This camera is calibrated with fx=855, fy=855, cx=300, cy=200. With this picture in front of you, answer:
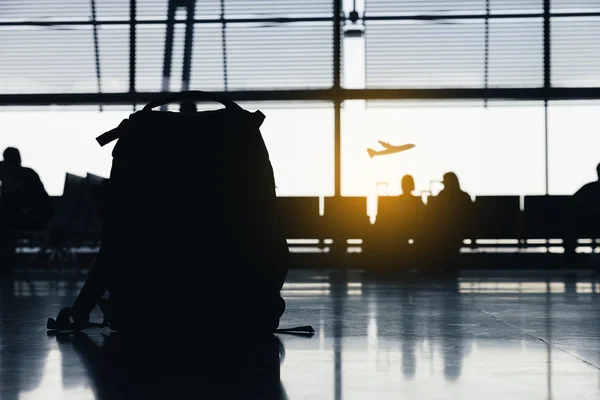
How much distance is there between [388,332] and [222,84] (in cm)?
879

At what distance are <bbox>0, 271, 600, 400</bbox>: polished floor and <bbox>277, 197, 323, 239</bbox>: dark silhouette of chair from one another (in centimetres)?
593

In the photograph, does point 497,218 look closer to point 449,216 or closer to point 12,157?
point 449,216

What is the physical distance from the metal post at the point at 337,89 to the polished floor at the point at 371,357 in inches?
264

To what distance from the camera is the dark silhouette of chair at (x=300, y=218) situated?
10.6 metres

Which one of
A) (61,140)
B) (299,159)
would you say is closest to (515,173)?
(299,159)

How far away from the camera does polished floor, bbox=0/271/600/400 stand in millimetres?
1980

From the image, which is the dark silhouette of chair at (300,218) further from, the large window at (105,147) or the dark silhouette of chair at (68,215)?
the dark silhouette of chair at (68,215)

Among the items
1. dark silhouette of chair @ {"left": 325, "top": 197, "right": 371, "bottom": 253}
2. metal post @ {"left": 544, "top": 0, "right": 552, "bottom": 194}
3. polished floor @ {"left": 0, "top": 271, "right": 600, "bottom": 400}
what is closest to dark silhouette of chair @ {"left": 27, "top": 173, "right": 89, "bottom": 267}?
dark silhouette of chair @ {"left": 325, "top": 197, "right": 371, "bottom": 253}

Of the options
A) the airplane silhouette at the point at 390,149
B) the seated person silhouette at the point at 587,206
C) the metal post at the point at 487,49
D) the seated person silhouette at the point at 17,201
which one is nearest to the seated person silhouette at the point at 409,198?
the airplane silhouette at the point at 390,149

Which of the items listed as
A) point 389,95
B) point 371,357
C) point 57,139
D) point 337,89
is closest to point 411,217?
point 389,95

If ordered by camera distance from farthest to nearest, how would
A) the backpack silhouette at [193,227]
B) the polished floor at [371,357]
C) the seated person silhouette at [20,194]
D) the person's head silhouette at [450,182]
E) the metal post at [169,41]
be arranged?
the metal post at [169,41], the person's head silhouette at [450,182], the seated person silhouette at [20,194], the backpack silhouette at [193,227], the polished floor at [371,357]

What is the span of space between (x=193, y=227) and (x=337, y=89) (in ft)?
28.2

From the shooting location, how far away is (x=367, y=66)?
38.0ft

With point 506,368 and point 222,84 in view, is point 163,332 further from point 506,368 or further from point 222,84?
point 222,84
